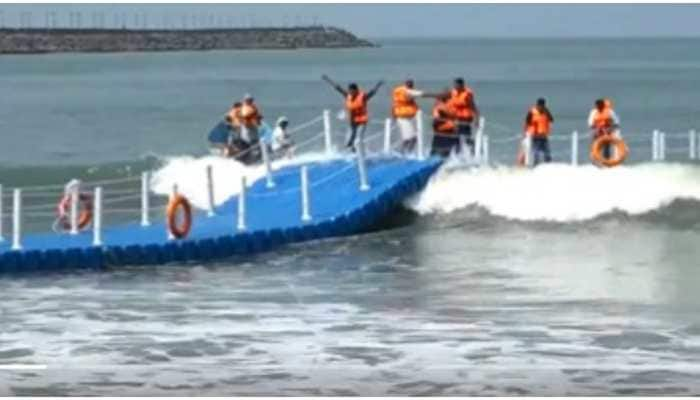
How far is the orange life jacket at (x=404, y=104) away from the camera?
1057 inches

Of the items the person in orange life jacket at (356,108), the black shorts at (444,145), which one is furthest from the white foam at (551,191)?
the person in orange life jacket at (356,108)

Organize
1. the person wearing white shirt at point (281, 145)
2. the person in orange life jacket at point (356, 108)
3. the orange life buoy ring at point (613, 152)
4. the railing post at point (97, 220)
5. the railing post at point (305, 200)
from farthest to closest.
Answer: the person wearing white shirt at point (281, 145), the orange life buoy ring at point (613, 152), the person in orange life jacket at point (356, 108), the railing post at point (305, 200), the railing post at point (97, 220)

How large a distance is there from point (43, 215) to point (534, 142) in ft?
25.2

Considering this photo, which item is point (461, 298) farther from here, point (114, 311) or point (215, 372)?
point (215, 372)

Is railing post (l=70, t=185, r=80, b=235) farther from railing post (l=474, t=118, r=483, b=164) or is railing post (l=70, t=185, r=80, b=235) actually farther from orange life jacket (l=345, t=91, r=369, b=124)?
railing post (l=474, t=118, r=483, b=164)

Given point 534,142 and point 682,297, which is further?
point 534,142

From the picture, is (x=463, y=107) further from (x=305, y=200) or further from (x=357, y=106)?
(x=305, y=200)

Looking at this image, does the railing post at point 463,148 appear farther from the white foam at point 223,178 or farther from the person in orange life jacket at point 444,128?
the white foam at point 223,178

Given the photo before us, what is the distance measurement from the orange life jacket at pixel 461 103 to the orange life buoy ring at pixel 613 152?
2.34 m

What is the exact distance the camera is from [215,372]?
1411 centimetres

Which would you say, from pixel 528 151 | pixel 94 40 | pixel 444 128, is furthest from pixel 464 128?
pixel 94 40

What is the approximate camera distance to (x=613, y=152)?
1112 inches

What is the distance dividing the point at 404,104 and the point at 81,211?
6198 millimetres

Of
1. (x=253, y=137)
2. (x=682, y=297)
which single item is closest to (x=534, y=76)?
(x=253, y=137)
